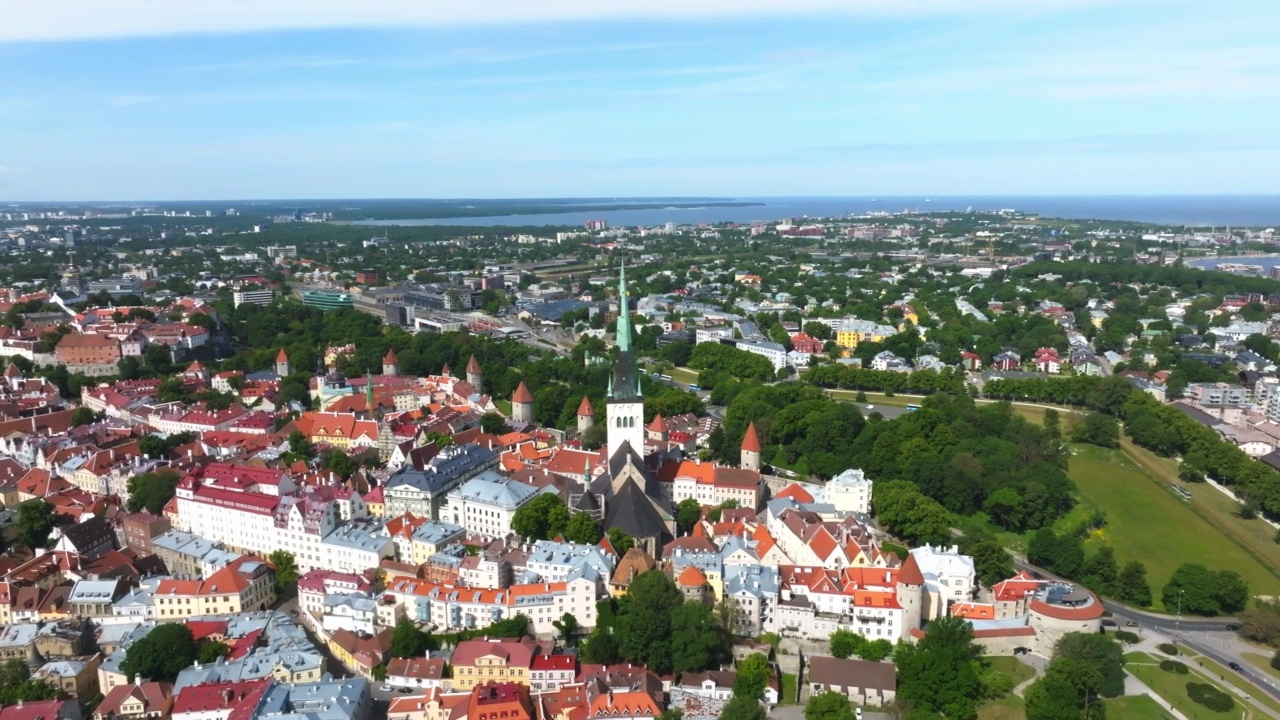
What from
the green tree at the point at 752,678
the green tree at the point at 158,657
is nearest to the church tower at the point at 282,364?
the green tree at the point at 158,657

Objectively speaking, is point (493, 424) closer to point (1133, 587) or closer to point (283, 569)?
point (283, 569)

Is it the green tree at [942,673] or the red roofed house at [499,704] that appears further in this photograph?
the green tree at [942,673]

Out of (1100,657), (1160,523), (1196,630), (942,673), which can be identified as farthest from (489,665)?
(1160,523)

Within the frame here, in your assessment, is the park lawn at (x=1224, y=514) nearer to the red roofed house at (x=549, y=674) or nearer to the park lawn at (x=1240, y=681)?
the park lawn at (x=1240, y=681)

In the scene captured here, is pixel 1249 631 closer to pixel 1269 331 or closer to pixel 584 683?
pixel 584 683

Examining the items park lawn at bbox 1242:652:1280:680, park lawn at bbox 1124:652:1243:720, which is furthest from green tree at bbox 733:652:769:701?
park lawn at bbox 1242:652:1280:680

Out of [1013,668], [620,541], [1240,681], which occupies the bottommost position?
[1240,681]
